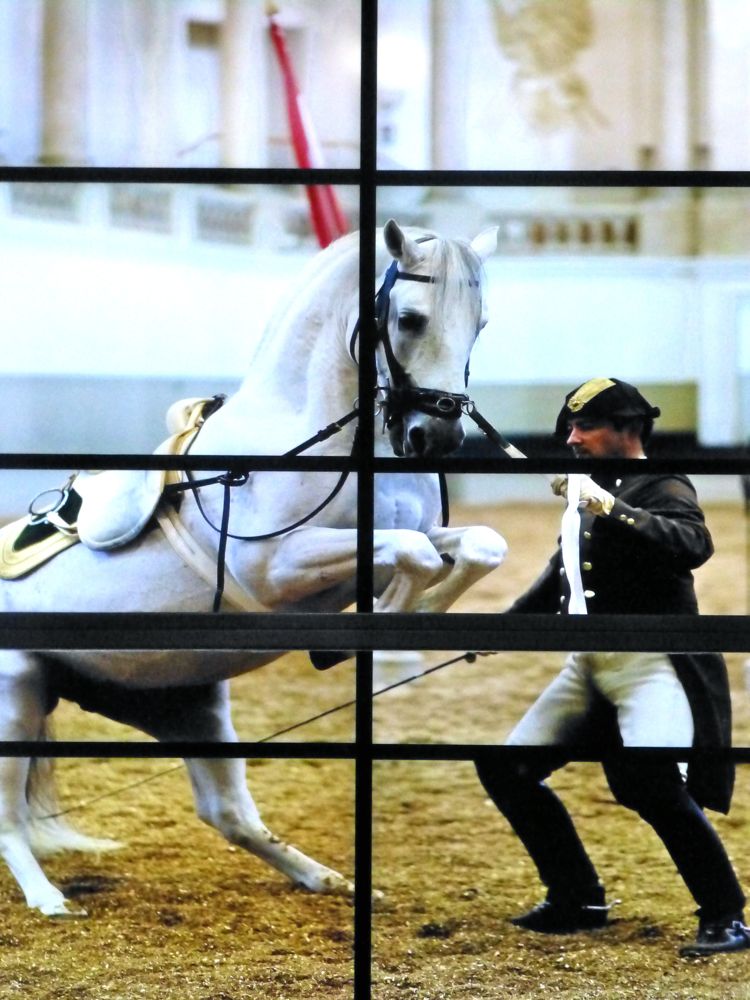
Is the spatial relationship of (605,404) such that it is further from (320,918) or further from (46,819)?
(46,819)

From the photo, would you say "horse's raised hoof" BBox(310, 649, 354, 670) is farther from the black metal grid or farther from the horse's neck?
the horse's neck

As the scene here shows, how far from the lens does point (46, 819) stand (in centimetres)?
325

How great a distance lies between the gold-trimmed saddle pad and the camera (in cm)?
307

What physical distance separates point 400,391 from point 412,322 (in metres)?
0.12

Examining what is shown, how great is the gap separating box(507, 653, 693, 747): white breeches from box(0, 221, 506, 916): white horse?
0.29 m

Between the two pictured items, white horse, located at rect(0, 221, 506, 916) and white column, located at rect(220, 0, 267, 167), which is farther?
white column, located at rect(220, 0, 267, 167)

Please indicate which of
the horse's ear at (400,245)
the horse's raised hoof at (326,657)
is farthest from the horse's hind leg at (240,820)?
the horse's ear at (400,245)

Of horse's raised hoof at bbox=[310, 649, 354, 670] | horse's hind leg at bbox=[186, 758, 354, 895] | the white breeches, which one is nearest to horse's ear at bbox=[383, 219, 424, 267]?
horse's raised hoof at bbox=[310, 649, 354, 670]

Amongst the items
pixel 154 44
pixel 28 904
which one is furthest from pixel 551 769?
pixel 154 44

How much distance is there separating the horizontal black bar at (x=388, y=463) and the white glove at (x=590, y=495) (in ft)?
0.11

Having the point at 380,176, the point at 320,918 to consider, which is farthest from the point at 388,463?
the point at 320,918

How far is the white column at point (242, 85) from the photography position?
3.10 metres

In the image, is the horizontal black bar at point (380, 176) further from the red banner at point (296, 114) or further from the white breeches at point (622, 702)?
the white breeches at point (622, 702)

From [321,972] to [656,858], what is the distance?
5.22 feet
